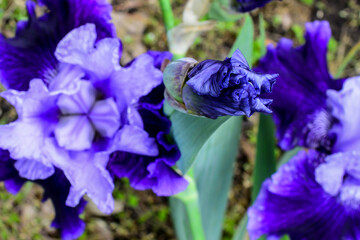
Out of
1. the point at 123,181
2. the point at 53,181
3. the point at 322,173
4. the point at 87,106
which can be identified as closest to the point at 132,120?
the point at 87,106

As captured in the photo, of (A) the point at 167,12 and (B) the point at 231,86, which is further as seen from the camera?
(A) the point at 167,12

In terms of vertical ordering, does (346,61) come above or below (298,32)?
above

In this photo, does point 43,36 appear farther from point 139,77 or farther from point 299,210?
point 299,210

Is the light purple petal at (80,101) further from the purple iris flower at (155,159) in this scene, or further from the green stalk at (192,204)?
the green stalk at (192,204)

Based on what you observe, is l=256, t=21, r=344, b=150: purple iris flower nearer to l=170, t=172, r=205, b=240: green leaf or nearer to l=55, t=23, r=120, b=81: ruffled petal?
l=170, t=172, r=205, b=240: green leaf

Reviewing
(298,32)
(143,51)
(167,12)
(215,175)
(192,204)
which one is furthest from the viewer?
(298,32)

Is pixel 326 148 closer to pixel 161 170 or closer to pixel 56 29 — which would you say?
pixel 161 170

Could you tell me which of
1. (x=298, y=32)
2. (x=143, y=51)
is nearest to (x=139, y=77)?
(x=143, y=51)
